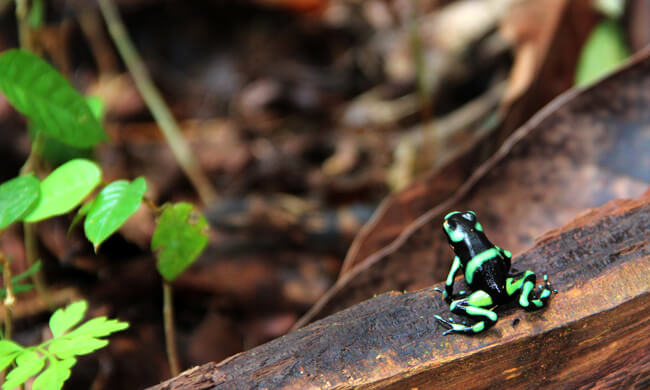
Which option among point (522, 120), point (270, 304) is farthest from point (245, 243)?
point (522, 120)

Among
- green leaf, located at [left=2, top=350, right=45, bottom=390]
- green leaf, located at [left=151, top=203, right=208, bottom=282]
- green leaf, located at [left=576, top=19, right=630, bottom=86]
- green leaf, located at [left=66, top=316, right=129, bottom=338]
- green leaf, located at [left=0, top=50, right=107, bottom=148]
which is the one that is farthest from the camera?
green leaf, located at [left=576, top=19, right=630, bottom=86]

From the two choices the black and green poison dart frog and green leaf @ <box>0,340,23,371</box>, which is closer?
green leaf @ <box>0,340,23,371</box>

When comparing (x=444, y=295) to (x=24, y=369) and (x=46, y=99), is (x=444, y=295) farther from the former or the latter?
(x=46, y=99)

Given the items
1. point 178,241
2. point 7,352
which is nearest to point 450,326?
point 178,241

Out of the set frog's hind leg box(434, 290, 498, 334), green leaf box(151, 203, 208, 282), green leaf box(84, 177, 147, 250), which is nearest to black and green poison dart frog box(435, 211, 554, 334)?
frog's hind leg box(434, 290, 498, 334)

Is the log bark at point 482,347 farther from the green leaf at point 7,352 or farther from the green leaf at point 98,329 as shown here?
the green leaf at point 7,352

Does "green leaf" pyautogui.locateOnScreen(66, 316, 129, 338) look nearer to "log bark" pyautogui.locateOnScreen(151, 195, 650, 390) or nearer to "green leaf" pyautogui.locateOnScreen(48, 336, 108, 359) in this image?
"green leaf" pyautogui.locateOnScreen(48, 336, 108, 359)

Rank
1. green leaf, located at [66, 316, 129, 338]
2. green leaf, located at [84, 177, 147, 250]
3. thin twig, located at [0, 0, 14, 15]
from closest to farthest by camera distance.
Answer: green leaf, located at [66, 316, 129, 338], green leaf, located at [84, 177, 147, 250], thin twig, located at [0, 0, 14, 15]

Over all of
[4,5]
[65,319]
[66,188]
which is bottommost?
[65,319]
